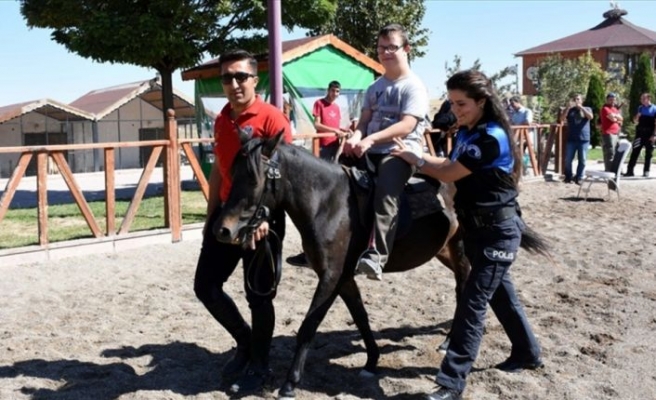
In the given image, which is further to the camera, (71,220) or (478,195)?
(71,220)

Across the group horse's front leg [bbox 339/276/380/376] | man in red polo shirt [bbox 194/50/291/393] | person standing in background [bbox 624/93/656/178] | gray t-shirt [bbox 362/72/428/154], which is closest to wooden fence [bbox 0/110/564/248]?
gray t-shirt [bbox 362/72/428/154]

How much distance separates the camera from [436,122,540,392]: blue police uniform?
12.1ft

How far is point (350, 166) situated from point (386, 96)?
487 millimetres

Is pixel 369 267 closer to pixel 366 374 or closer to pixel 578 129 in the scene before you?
pixel 366 374

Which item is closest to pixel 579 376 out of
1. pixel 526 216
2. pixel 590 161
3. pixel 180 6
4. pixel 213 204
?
pixel 213 204

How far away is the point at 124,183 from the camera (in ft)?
67.4

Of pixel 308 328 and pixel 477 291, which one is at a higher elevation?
pixel 477 291

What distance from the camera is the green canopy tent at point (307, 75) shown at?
49.5 ft

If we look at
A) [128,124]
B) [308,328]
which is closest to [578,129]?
[308,328]

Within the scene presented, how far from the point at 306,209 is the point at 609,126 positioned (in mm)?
13872

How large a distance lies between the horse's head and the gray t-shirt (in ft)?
2.67

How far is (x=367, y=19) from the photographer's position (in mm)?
24562

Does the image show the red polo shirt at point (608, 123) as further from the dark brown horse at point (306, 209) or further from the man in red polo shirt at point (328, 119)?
the dark brown horse at point (306, 209)

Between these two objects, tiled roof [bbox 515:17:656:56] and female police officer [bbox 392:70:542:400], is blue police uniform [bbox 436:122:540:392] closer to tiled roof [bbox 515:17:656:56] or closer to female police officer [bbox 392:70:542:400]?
female police officer [bbox 392:70:542:400]
